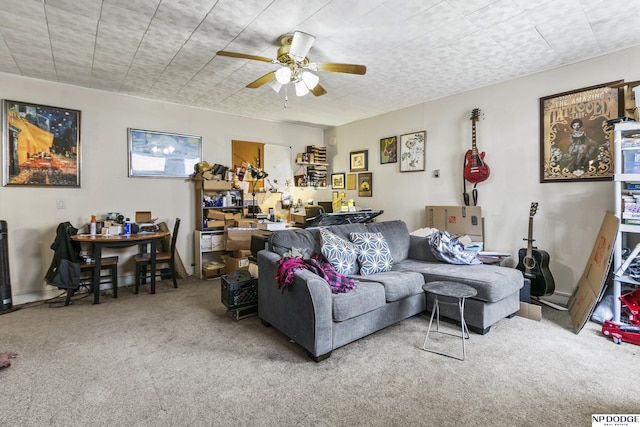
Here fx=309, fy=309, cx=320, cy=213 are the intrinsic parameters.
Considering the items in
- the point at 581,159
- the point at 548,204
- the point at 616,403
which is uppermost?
the point at 581,159

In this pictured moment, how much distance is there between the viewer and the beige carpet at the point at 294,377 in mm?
1681

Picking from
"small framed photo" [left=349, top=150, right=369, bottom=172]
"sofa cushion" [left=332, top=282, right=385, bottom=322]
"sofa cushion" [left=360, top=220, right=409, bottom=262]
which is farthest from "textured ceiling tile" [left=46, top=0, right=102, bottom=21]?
"small framed photo" [left=349, top=150, right=369, bottom=172]

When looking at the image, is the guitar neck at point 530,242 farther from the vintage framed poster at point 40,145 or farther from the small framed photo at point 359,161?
the vintage framed poster at point 40,145

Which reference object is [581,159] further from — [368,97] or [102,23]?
[102,23]

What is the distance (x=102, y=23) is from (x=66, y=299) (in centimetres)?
291

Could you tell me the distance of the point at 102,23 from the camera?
8.22 ft

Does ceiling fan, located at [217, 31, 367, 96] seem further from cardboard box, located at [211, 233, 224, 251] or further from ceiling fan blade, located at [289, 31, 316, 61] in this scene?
cardboard box, located at [211, 233, 224, 251]

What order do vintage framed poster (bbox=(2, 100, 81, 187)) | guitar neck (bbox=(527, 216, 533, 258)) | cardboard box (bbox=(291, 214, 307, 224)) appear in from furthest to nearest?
1. cardboard box (bbox=(291, 214, 307, 224))
2. vintage framed poster (bbox=(2, 100, 81, 187))
3. guitar neck (bbox=(527, 216, 533, 258))

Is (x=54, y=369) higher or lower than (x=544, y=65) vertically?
lower

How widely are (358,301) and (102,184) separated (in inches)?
150

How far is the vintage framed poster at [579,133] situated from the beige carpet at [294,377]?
156 cm

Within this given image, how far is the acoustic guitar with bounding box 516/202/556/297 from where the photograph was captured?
3283mm

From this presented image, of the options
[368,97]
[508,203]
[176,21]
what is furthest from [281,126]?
[508,203]

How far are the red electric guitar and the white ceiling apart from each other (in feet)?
1.55
